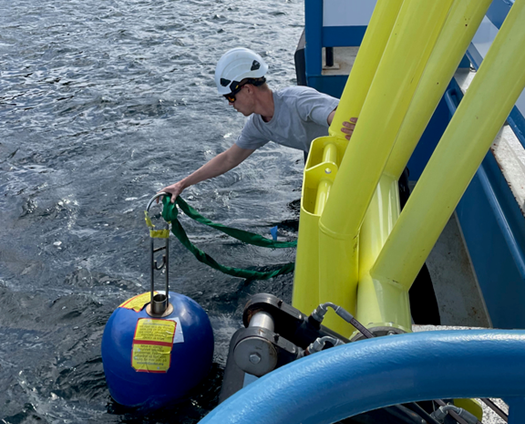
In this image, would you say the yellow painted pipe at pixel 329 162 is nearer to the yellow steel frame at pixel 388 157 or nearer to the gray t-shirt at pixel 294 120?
the yellow steel frame at pixel 388 157

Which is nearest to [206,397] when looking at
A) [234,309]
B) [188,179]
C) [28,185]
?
[234,309]

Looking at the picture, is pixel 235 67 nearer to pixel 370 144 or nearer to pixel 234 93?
pixel 234 93

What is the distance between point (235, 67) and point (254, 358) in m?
2.97

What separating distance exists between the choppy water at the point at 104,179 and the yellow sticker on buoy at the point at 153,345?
52cm

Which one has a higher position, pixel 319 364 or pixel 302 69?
pixel 319 364

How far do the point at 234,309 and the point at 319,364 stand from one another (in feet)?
12.9

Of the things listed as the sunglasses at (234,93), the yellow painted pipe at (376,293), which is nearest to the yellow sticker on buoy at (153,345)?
the yellow painted pipe at (376,293)

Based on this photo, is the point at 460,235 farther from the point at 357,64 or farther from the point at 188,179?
the point at 188,179

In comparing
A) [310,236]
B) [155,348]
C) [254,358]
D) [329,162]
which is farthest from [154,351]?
[254,358]

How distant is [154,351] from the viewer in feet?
10.4

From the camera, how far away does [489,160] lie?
121 inches

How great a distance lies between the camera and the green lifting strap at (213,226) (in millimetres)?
3873

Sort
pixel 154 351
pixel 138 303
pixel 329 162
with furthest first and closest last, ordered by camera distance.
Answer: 1. pixel 138 303
2. pixel 154 351
3. pixel 329 162

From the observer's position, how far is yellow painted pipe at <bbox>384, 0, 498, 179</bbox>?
2213 millimetres
